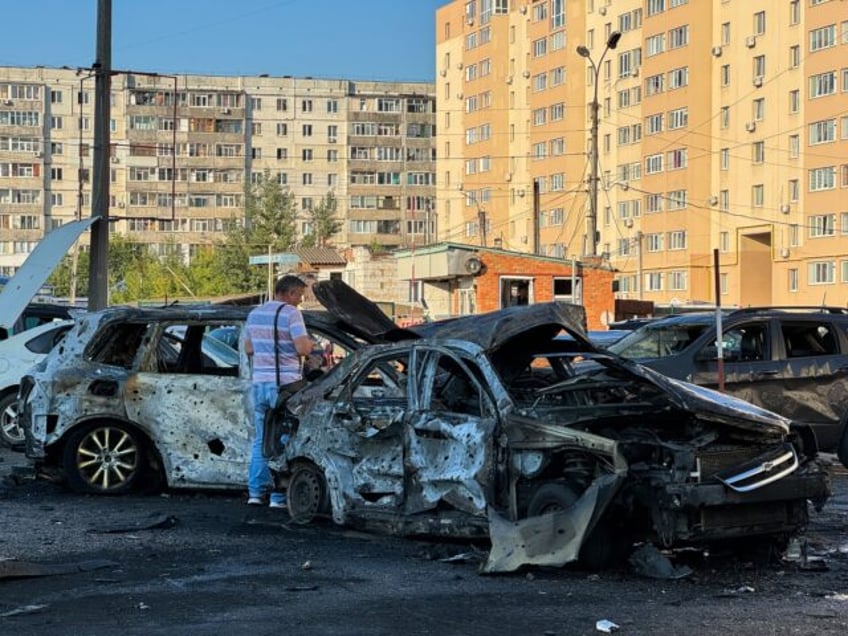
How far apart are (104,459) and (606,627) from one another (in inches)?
267

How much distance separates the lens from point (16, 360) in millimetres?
17922

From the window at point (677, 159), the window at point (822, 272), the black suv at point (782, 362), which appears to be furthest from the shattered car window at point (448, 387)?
the window at point (677, 159)

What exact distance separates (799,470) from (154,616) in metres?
4.20

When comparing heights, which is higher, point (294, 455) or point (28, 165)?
point (28, 165)

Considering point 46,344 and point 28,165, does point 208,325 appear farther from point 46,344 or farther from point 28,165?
point 28,165

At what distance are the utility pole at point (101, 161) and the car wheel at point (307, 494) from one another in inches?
505

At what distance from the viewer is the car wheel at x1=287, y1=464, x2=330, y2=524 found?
10.2 m

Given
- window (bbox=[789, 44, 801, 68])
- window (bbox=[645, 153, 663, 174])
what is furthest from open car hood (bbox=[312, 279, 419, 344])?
window (bbox=[645, 153, 663, 174])

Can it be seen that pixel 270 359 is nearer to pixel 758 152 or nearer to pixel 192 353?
pixel 192 353

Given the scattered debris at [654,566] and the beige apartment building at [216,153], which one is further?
the beige apartment building at [216,153]

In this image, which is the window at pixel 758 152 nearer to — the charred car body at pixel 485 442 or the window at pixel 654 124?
the window at pixel 654 124

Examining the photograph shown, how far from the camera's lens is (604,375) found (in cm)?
932

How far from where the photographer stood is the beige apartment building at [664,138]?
228ft

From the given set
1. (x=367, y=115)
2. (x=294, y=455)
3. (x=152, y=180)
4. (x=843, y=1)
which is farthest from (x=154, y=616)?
(x=367, y=115)
